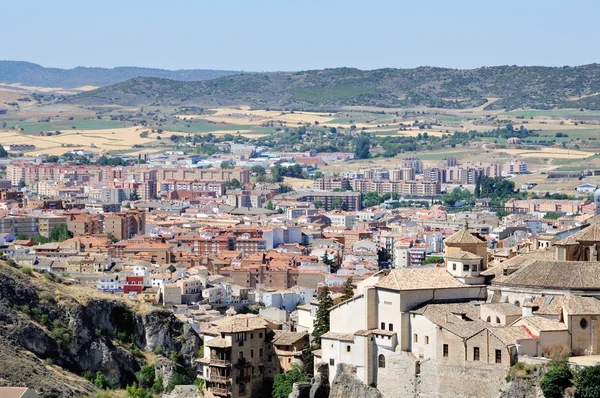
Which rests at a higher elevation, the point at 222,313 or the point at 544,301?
the point at 544,301

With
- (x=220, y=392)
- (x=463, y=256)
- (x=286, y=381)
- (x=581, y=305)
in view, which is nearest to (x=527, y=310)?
(x=581, y=305)

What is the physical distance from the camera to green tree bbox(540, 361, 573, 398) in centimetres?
3859

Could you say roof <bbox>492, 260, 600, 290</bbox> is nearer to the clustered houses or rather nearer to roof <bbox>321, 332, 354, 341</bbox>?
the clustered houses

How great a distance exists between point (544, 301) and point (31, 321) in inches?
782

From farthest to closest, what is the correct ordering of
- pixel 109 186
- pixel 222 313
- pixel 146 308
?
pixel 109 186
pixel 222 313
pixel 146 308

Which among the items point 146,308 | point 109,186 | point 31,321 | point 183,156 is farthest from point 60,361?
point 183,156

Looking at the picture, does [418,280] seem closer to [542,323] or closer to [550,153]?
[542,323]

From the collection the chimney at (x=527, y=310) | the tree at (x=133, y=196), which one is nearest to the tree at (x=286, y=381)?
the chimney at (x=527, y=310)

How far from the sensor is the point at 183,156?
7608 inches

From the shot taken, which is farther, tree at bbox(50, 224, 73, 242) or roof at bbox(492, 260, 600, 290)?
tree at bbox(50, 224, 73, 242)

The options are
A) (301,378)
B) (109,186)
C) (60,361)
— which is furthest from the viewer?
(109,186)

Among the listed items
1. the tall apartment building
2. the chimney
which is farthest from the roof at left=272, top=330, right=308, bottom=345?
the tall apartment building

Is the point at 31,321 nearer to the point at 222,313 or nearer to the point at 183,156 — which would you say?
the point at 222,313

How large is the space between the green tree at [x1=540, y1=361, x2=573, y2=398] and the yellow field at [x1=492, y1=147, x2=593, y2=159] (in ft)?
461
